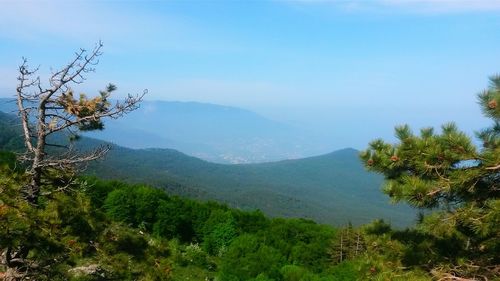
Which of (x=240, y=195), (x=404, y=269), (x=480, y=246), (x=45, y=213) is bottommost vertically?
(x=240, y=195)

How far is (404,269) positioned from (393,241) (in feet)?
2.44

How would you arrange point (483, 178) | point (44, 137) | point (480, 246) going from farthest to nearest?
point (480, 246)
point (483, 178)
point (44, 137)

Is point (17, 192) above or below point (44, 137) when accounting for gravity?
below

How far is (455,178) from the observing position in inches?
294

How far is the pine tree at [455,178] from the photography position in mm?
7336

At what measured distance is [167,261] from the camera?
7926 mm

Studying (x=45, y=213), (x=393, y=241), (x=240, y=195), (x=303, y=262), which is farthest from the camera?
(x=240, y=195)

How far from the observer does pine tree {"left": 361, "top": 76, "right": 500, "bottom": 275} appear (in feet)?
24.1

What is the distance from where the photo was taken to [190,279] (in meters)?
29.5

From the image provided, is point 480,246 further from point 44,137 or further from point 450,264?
point 44,137

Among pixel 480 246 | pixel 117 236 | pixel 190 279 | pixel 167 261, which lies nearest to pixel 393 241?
pixel 480 246

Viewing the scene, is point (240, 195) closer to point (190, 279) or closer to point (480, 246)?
point (190, 279)

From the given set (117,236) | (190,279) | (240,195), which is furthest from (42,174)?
(240,195)

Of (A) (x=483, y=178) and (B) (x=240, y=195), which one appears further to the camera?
(B) (x=240, y=195)
